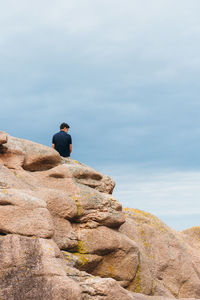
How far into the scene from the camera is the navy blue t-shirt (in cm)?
2675

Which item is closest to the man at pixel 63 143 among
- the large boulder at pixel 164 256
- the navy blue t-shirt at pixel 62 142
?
the navy blue t-shirt at pixel 62 142

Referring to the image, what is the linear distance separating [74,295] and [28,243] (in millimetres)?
2334

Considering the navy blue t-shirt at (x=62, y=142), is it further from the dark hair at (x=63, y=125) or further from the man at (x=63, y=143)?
the dark hair at (x=63, y=125)

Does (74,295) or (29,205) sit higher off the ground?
(29,205)

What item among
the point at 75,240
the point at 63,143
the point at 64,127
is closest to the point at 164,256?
the point at 75,240

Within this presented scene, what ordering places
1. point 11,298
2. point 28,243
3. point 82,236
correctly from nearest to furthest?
point 11,298 < point 28,243 < point 82,236

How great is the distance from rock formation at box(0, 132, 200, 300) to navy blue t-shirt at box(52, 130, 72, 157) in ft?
3.82

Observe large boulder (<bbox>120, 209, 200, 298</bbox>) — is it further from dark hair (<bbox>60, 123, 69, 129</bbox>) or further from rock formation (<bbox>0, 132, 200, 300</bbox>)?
dark hair (<bbox>60, 123, 69, 129</bbox>)

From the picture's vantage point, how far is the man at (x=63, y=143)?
26.8m

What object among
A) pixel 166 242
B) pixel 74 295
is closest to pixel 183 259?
pixel 166 242

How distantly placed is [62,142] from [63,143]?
0.30ft

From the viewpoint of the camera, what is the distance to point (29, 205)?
15.6m

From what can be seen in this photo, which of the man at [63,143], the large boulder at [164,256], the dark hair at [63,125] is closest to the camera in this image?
the large boulder at [164,256]

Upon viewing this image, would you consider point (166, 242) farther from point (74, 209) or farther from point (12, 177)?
point (12, 177)
